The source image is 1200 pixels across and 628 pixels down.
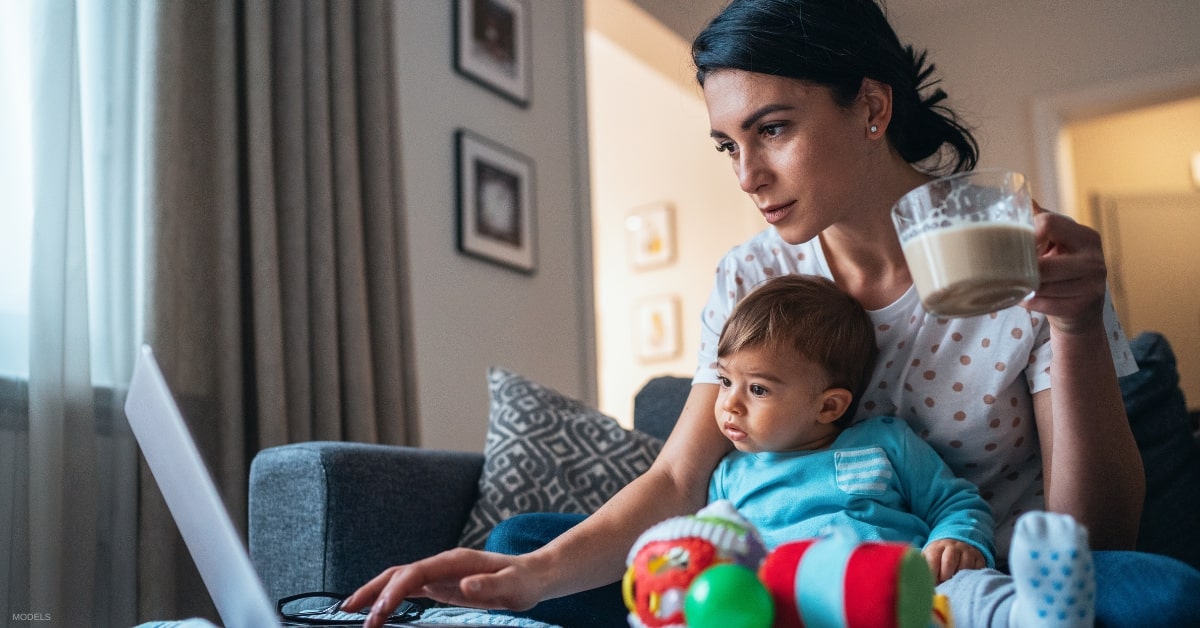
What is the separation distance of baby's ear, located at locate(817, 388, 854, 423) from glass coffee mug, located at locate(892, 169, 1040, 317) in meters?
0.45

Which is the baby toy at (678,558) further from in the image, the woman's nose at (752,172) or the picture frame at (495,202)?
the picture frame at (495,202)

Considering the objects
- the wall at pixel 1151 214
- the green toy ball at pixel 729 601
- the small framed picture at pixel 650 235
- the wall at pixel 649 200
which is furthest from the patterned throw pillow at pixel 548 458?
the wall at pixel 1151 214

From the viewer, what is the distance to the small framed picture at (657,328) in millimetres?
5820

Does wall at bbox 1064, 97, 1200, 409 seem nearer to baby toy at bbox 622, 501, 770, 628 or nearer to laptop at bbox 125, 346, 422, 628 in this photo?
baby toy at bbox 622, 501, 770, 628

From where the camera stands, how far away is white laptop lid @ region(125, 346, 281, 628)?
2.58 feet

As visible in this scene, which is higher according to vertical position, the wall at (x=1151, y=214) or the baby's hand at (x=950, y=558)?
the wall at (x=1151, y=214)

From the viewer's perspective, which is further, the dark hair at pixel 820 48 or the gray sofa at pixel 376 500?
the gray sofa at pixel 376 500

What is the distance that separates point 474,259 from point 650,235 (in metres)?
2.74

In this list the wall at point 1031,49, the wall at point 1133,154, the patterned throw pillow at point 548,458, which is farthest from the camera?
the wall at point 1133,154

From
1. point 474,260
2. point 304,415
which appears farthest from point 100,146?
point 474,260

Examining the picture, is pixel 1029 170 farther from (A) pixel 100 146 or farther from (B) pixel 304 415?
(A) pixel 100 146

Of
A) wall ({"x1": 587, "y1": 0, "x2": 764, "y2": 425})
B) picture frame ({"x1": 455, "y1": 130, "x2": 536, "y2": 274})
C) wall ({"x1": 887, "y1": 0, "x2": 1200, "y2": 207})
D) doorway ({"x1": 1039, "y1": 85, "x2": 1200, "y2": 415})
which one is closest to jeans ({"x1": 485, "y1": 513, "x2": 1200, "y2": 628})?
picture frame ({"x1": 455, "y1": 130, "x2": 536, "y2": 274})

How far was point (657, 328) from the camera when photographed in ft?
19.4

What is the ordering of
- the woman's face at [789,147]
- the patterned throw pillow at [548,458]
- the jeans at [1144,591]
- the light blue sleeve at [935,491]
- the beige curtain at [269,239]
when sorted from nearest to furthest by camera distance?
the jeans at [1144,591] < the light blue sleeve at [935,491] < the woman's face at [789,147] < the patterned throw pillow at [548,458] < the beige curtain at [269,239]
